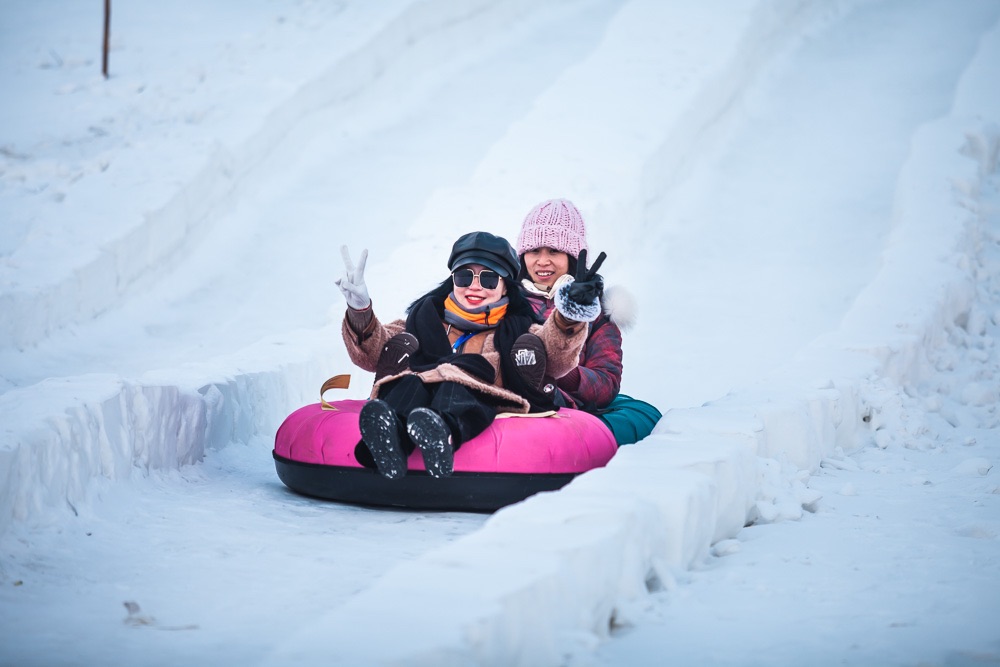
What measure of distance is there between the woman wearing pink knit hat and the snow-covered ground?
27cm

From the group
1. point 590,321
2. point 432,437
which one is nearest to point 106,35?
point 590,321

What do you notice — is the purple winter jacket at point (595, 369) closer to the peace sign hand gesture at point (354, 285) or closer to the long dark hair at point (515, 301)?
the long dark hair at point (515, 301)

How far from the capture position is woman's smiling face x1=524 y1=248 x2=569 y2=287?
5066 millimetres

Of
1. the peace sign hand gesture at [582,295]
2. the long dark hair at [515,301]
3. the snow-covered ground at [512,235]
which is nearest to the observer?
the snow-covered ground at [512,235]

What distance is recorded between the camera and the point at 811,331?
7.62 meters

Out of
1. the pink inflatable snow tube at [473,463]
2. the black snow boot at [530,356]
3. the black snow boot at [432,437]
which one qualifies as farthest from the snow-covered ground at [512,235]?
the black snow boot at [530,356]

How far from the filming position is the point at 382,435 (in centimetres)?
361

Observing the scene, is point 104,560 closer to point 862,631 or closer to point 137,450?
point 137,450

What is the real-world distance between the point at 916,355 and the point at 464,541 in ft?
14.6

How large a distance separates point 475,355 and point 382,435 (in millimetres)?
588

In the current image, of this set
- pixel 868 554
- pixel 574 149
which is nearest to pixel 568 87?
pixel 574 149

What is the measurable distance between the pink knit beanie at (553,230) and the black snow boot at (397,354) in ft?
3.78

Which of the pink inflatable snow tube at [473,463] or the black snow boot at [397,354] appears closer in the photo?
the pink inflatable snow tube at [473,463]

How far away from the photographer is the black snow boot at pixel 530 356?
3.94 metres
